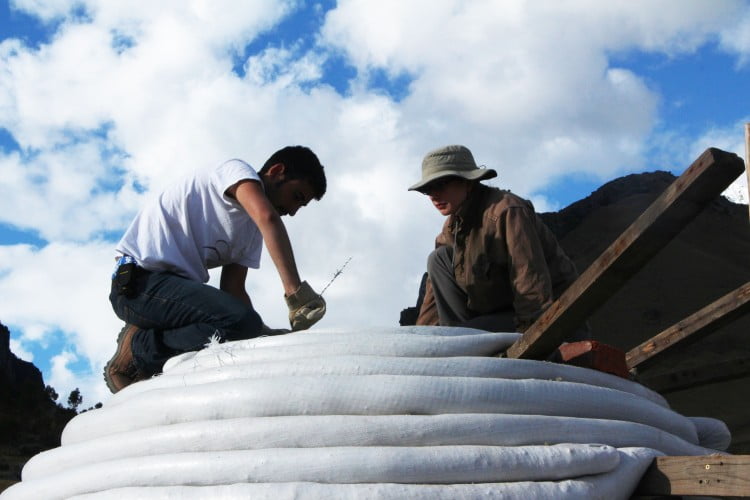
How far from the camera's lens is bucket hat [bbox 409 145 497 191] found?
7.66 feet

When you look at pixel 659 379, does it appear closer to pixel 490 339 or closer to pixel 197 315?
pixel 490 339

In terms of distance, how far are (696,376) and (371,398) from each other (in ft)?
5.99

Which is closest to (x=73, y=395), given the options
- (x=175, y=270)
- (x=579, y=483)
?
(x=175, y=270)

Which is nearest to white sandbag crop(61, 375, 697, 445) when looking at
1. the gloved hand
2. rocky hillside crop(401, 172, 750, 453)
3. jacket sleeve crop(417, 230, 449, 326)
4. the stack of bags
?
the stack of bags

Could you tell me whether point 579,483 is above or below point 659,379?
below

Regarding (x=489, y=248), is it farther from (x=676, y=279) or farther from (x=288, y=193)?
(x=676, y=279)

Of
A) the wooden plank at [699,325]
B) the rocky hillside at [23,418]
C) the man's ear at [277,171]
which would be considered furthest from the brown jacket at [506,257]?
the rocky hillside at [23,418]

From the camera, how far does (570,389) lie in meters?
1.55

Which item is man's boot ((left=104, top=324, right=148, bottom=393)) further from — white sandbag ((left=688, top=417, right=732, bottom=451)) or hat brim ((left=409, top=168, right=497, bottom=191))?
white sandbag ((left=688, top=417, right=732, bottom=451))

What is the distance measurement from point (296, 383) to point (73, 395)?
637 inches

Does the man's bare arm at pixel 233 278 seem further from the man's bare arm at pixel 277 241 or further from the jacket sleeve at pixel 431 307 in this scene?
the jacket sleeve at pixel 431 307

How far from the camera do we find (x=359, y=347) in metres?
1.62

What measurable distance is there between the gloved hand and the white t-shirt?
1.18 ft

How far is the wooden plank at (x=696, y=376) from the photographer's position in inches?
106
